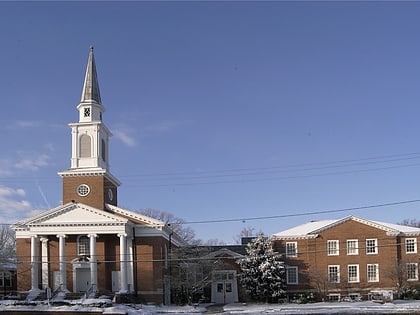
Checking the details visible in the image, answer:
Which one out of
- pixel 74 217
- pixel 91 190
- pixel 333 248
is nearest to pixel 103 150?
pixel 91 190

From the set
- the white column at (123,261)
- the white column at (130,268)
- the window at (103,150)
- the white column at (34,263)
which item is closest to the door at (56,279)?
the white column at (34,263)

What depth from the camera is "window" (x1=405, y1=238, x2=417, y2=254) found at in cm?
5994

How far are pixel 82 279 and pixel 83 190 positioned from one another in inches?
299

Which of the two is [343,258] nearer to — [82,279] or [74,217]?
[82,279]

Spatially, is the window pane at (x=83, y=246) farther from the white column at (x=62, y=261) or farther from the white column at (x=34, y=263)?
the white column at (x=34, y=263)

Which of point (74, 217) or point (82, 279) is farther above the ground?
point (74, 217)

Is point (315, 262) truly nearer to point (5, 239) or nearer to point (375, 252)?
point (375, 252)

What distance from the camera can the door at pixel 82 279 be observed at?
A: 176 feet

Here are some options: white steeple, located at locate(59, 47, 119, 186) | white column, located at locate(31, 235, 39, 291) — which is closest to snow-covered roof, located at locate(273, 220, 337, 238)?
white steeple, located at locate(59, 47, 119, 186)

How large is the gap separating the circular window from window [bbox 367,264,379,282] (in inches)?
1060

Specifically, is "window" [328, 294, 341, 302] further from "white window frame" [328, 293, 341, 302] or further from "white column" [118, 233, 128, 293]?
"white column" [118, 233, 128, 293]

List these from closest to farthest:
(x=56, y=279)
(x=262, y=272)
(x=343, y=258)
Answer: (x=56, y=279) < (x=262, y=272) < (x=343, y=258)

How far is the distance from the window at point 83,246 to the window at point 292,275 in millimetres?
19263

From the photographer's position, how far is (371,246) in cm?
6059
